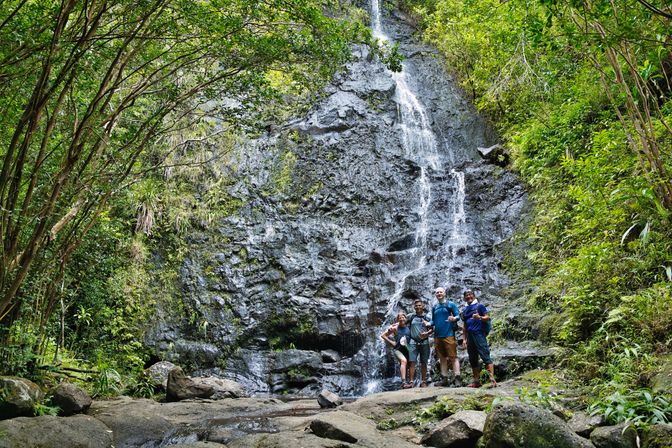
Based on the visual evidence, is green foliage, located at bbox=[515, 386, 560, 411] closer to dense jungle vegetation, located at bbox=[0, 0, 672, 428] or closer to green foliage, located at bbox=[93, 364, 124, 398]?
dense jungle vegetation, located at bbox=[0, 0, 672, 428]

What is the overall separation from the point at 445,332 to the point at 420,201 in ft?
23.4

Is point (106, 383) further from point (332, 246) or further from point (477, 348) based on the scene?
point (332, 246)

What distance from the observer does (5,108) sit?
7.43 meters

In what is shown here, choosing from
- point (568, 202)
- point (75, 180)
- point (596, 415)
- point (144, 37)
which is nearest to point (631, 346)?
point (596, 415)

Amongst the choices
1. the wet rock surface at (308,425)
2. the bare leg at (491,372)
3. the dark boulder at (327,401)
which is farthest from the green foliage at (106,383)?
the bare leg at (491,372)

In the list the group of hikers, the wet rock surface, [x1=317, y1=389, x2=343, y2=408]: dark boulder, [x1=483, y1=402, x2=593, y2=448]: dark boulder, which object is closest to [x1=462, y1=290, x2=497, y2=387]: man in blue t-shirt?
the group of hikers

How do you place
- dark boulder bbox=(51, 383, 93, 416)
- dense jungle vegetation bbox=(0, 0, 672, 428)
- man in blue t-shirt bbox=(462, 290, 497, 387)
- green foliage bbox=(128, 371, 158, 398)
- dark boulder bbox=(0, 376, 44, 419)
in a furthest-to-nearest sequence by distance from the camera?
1. green foliage bbox=(128, 371, 158, 398)
2. man in blue t-shirt bbox=(462, 290, 497, 387)
3. dark boulder bbox=(51, 383, 93, 416)
4. dark boulder bbox=(0, 376, 44, 419)
5. dense jungle vegetation bbox=(0, 0, 672, 428)

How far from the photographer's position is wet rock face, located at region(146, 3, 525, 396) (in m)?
11.8

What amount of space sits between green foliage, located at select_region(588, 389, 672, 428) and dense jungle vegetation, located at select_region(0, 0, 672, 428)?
102mm

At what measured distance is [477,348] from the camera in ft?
26.7


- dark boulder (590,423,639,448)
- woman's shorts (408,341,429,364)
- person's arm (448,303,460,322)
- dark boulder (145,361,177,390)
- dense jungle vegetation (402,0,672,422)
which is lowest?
dark boulder (145,361,177,390)

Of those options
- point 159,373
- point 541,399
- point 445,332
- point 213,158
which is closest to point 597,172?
point 445,332

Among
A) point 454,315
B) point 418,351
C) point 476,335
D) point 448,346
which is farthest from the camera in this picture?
point 418,351

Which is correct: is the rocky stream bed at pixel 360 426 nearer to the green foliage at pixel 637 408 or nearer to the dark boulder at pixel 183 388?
the green foliage at pixel 637 408
